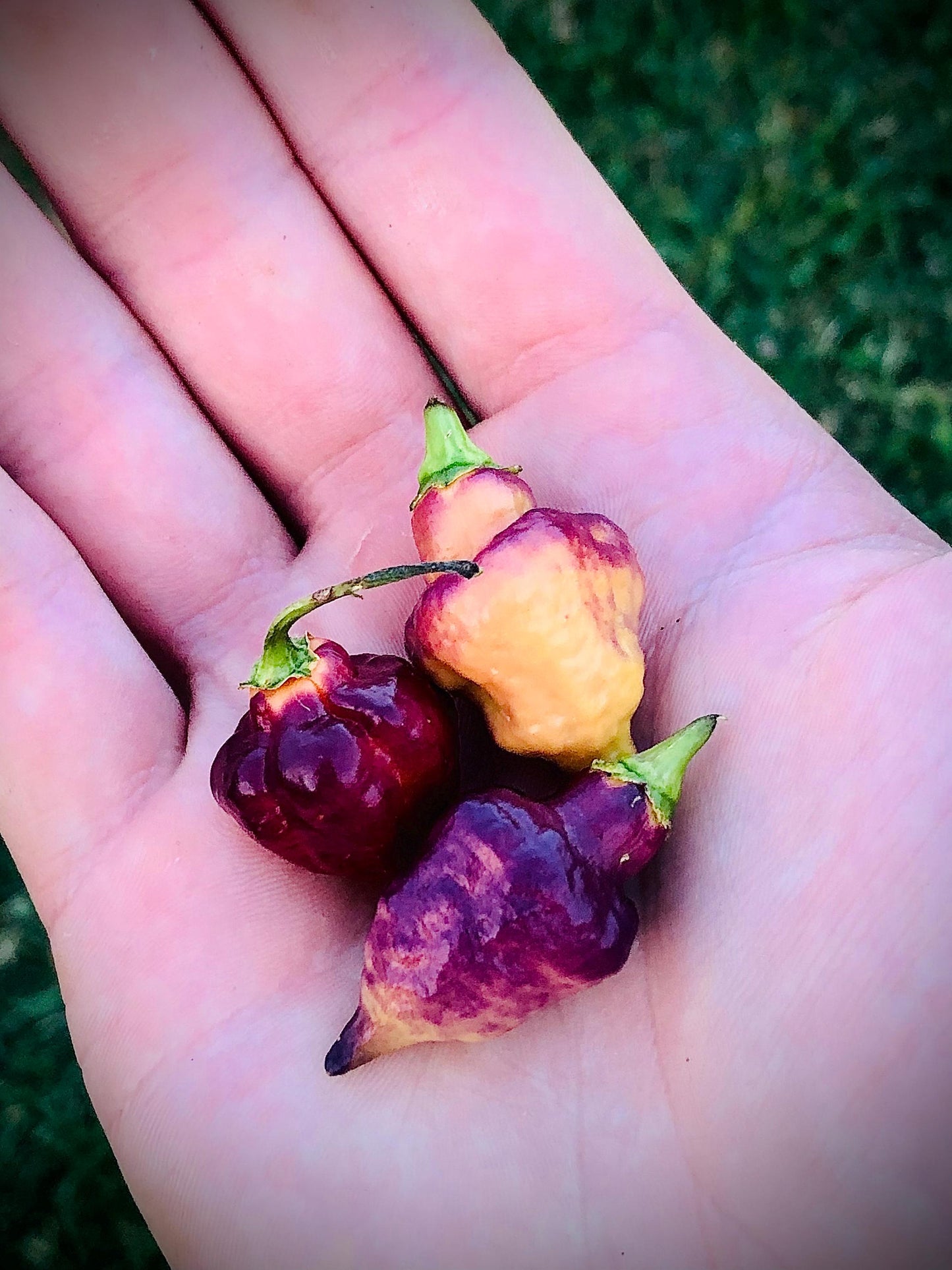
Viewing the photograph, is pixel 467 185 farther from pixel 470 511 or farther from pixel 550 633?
pixel 550 633

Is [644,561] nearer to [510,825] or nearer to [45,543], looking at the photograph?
[510,825]

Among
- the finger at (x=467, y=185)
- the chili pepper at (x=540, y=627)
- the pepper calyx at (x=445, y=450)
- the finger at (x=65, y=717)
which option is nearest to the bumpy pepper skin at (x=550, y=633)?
the chili pepper at (x=540, y=627)

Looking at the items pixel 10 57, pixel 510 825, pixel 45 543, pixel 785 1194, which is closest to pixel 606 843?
pixel 510 825

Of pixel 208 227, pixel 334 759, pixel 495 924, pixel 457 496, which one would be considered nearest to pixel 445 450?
pixel 457 496

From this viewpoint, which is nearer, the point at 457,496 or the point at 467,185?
the point at 457,496

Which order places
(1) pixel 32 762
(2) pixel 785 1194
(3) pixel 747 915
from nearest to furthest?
(2) pixel 785 1194 < (3) pixel 747 915 < (1) pixel 32 762

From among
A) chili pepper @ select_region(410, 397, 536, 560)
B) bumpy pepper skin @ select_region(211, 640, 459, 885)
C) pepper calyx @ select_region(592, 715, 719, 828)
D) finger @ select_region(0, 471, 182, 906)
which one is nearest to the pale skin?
finger @ select_region(0, 471, 182, 906)

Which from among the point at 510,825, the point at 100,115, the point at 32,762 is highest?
the point at 100,115
